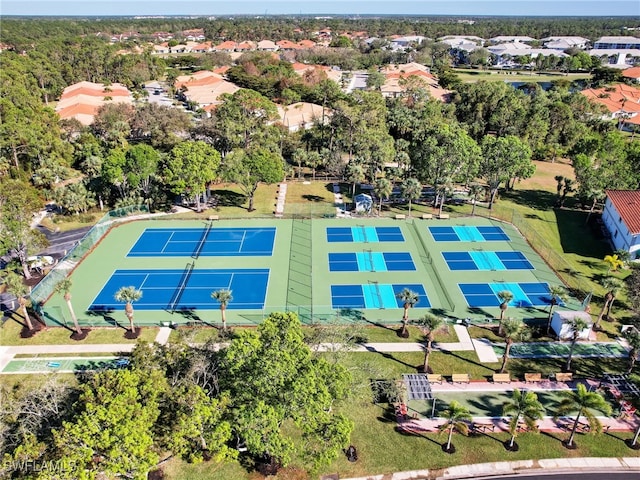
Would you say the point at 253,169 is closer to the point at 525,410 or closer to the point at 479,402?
the point at 479,402

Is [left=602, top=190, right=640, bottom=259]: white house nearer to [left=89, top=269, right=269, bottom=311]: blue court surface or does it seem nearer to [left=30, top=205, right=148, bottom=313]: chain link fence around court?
[left=89, top=269, right=269, bottom=311]: blue court surface

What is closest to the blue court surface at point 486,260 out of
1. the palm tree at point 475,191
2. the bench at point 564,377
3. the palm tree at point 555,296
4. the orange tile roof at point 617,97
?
the palm tree at point 555,296

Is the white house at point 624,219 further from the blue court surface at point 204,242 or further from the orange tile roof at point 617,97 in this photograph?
the orange tile roof at point 617,97

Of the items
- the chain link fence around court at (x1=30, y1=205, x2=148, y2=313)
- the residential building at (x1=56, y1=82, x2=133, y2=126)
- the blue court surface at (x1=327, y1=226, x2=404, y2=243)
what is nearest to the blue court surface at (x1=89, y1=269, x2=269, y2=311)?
the chain link fence around court at (x1=30, y1=205, x2=148, y2=313)

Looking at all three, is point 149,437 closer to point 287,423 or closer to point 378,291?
point 287,423

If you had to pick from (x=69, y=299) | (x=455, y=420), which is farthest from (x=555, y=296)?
(x=69, y=299)

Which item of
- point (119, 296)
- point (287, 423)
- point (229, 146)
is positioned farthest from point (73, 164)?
point (287, 423)
